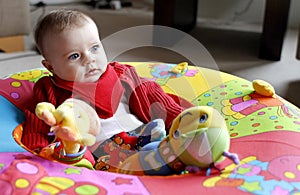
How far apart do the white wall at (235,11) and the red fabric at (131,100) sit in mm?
1735

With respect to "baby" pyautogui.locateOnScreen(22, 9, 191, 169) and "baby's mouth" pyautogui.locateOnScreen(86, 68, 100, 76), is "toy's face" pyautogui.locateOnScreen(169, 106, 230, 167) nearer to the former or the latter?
"baby" pyautogui.locateOnScreen(22, 9, 191, 169)

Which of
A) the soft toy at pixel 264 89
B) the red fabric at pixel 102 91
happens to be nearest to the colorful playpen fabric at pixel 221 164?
the soft toy at pixel 264 89

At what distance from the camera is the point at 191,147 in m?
0.86

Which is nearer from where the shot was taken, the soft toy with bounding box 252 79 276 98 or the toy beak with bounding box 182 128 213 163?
the toy beak with bounding box 182 128 213 163

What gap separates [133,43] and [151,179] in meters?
1.43

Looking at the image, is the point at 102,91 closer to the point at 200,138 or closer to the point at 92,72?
the point at 92,72

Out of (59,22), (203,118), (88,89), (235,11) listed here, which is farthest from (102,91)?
(235,11)

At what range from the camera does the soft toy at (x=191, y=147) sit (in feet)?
2.79

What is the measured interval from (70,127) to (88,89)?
0.67 ft

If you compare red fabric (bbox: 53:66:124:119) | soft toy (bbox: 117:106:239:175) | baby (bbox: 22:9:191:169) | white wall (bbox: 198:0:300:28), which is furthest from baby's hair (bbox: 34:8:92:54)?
white wall (bbox: 198:0:300:28)

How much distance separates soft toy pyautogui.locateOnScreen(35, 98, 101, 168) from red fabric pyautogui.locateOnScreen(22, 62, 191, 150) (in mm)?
77

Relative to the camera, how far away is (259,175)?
2.81 feet

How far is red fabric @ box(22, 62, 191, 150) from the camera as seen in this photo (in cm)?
104

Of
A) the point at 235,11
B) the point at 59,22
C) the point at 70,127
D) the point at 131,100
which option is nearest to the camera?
the point at 70,127
